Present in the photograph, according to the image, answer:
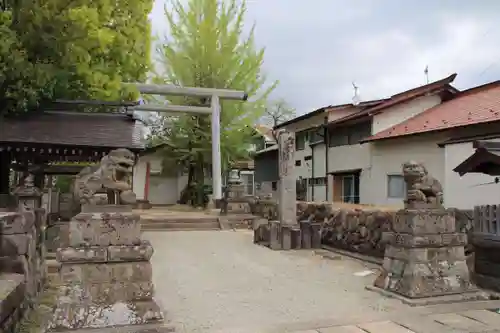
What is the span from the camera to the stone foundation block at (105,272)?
4.96 meters

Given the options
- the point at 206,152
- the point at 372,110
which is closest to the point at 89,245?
the point at 372,110

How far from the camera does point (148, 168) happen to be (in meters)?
31.1

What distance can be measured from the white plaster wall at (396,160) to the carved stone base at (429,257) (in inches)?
354

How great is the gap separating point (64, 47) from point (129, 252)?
8197 millimetres

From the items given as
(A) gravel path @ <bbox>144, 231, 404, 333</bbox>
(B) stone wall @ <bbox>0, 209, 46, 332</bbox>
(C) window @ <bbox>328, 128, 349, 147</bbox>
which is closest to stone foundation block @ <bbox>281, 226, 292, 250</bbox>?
(A) gravel path @ <bbox>144, 231, 404, 333</bbox>

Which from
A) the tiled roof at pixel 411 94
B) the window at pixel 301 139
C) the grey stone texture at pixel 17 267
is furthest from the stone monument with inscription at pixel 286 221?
the window at pixel 301 139

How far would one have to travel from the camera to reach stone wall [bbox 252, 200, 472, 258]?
31.9 feet

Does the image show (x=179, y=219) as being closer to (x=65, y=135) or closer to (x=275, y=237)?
(x=275, y=237)

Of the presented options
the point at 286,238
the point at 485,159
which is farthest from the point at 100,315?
the point at 286,238

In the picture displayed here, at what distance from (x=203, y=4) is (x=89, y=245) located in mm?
22315

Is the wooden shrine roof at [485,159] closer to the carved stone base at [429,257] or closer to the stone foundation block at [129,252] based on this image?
the carved stone base at [429,257]

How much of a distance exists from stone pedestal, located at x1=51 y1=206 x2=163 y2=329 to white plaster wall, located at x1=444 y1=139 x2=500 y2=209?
1133 centimetres

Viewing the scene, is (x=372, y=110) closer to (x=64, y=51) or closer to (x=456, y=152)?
(x=456, y=152)

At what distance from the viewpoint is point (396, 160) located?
18.0 metres
